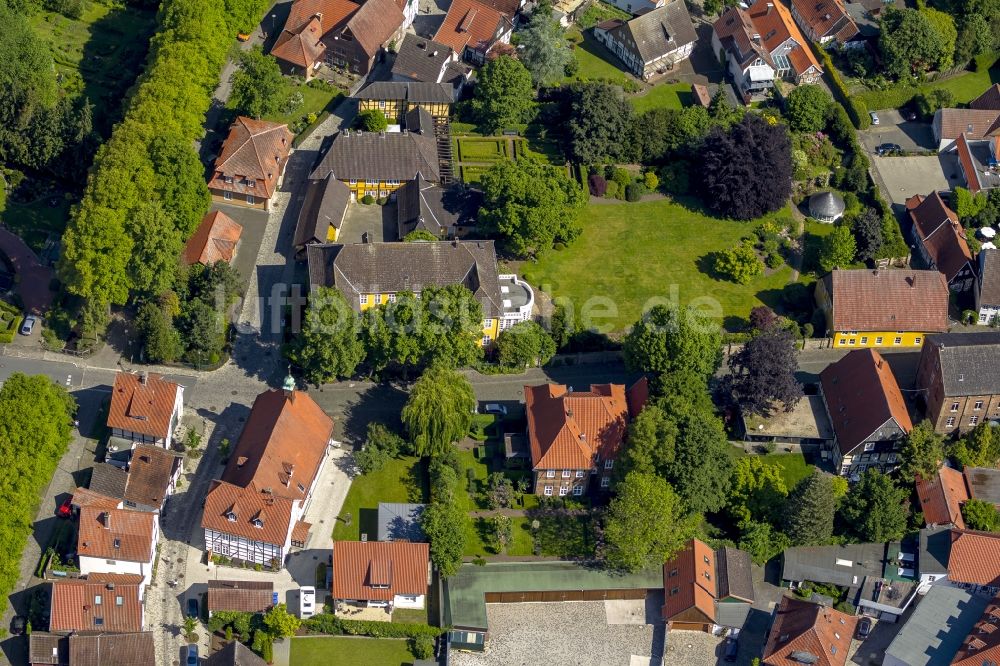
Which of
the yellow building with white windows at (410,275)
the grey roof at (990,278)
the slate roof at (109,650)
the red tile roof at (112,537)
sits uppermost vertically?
the yellow building with white windows at (410,275)

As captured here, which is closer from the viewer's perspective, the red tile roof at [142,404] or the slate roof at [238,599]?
the slate roof at [238,599]

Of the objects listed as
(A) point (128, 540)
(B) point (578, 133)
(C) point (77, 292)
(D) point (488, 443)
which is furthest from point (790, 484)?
(C) point (77, 292)

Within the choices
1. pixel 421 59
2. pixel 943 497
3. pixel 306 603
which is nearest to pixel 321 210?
pixel 421 59

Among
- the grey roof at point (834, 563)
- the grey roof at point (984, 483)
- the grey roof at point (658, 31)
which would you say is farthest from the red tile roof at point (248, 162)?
the grey roof at point (984, 483)

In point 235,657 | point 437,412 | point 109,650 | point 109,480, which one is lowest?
point 235,657

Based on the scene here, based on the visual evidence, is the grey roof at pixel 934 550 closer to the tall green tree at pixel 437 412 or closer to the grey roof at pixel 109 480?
the tall green tree at pixel 437 412

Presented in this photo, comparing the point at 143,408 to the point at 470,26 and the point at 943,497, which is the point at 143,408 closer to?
the point at 470,26

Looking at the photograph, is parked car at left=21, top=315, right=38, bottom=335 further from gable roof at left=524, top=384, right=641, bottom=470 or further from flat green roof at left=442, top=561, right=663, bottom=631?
flat green roof at left=442, top=561, right=663, bottom=631
